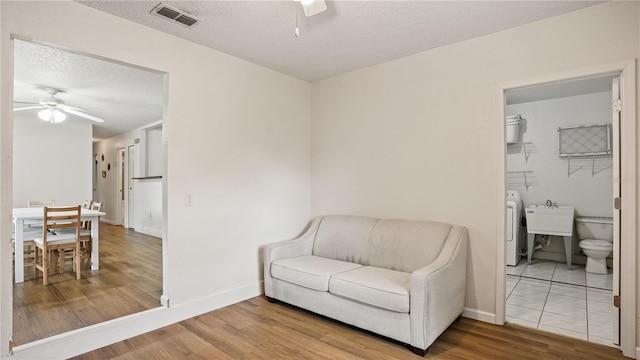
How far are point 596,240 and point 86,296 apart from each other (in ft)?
20.3

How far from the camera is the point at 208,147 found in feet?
10.2

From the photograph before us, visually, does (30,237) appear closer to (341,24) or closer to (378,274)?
(378,274)

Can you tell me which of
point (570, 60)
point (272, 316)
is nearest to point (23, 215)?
point (272, 316)

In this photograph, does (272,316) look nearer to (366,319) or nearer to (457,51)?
(366,319)

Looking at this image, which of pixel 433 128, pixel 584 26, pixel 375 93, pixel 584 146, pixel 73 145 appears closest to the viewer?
pixel 584 26

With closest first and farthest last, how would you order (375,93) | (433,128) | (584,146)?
(433,128) → (375,93) → (584,146)

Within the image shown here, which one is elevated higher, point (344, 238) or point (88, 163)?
point (88, 163)

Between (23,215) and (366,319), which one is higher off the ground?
(23,215)

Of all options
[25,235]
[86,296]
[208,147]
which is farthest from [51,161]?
[208,147]

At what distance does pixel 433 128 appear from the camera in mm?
3148

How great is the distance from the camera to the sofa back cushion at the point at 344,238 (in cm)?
327

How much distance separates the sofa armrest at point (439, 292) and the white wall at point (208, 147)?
6.14 feet

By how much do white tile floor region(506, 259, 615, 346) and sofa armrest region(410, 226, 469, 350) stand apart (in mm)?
684

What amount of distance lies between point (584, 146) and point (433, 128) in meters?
3.00
